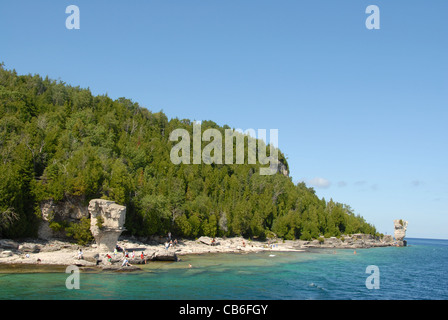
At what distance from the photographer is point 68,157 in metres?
62.3

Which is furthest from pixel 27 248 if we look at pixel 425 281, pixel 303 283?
pixel 425 281

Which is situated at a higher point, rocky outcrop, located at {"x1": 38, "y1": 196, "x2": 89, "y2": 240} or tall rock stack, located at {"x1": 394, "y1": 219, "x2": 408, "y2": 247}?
rocky outcrop, located at {"x1": 38, "y1": 196, "x2": 89, "y2": 240}

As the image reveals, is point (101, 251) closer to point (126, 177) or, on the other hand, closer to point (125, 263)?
point (125, 263)

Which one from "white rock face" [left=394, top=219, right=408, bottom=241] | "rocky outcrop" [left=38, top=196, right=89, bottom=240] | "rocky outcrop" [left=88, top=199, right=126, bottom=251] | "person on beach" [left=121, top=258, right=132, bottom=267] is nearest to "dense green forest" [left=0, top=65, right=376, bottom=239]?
"rocky outcrop" [left=38, top=196, right=89, bottom=240]

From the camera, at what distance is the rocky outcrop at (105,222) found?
161 feet

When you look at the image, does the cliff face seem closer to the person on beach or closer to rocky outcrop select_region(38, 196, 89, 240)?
rocky outcrop select_region(38, 196, 89, 240)

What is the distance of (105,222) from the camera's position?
161ft

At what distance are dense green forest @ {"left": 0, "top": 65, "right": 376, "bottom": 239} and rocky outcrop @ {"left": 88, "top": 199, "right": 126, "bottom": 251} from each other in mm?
4851

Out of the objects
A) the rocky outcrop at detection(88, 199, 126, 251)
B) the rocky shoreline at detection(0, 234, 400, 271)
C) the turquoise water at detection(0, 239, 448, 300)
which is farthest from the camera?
the rocky outcrop at detection(88, 199, 126, 251)

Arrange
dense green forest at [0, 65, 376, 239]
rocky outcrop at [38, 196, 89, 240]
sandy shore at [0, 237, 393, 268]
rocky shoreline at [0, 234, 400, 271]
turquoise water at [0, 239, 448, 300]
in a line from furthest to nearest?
dense green forest at [0, 65, 376, 239], rocky outcrop at [38, 196, 89, 240], sandy shore at [0, 237, 393, 268], rocky shoreline at [0, 234, 400, 271], turquoise water at [0, 239, 448, 300]

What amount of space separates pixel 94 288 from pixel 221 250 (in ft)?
140

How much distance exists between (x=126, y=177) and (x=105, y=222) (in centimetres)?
1566

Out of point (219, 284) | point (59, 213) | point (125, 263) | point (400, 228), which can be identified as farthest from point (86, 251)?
point (400, 228)

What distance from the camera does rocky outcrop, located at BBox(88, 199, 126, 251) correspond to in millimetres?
48969
